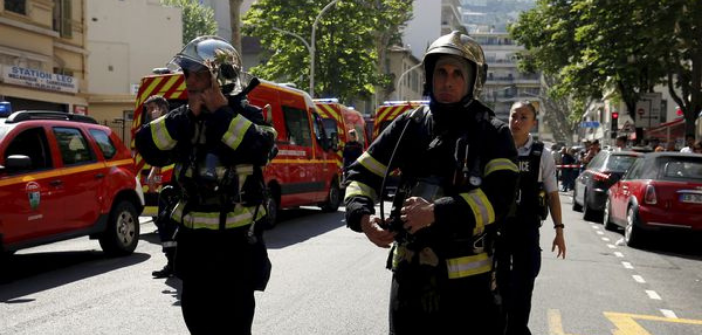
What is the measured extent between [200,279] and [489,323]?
1428 millimetres

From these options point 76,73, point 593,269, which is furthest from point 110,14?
point 593,269

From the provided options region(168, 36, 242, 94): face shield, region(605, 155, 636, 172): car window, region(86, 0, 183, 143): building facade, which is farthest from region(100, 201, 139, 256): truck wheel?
region(86, 0, 183, 143): building facade

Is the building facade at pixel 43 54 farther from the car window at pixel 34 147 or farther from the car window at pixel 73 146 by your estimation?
the car window at pixel 34 147

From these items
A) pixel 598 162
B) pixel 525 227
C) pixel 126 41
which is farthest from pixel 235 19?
pixel 126 41

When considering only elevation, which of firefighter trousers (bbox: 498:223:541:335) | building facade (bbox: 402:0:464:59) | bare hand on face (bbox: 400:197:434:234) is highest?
building facade (bbox: 402:0:464:59)

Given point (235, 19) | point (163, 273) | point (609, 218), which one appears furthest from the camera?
point (235, 19)

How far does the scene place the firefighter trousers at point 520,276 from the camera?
459 cm

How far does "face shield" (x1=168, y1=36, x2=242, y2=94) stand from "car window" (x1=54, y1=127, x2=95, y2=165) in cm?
511

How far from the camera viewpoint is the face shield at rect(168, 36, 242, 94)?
3543 millimetres

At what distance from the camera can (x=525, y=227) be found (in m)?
4.65

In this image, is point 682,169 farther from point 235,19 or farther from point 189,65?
point 235,19

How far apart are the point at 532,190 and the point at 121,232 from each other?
239 inches

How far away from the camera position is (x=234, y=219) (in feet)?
11.5

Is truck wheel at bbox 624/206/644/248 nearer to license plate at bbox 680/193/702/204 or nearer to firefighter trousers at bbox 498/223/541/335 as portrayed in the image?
license plate at bbox 680/193/702/204
